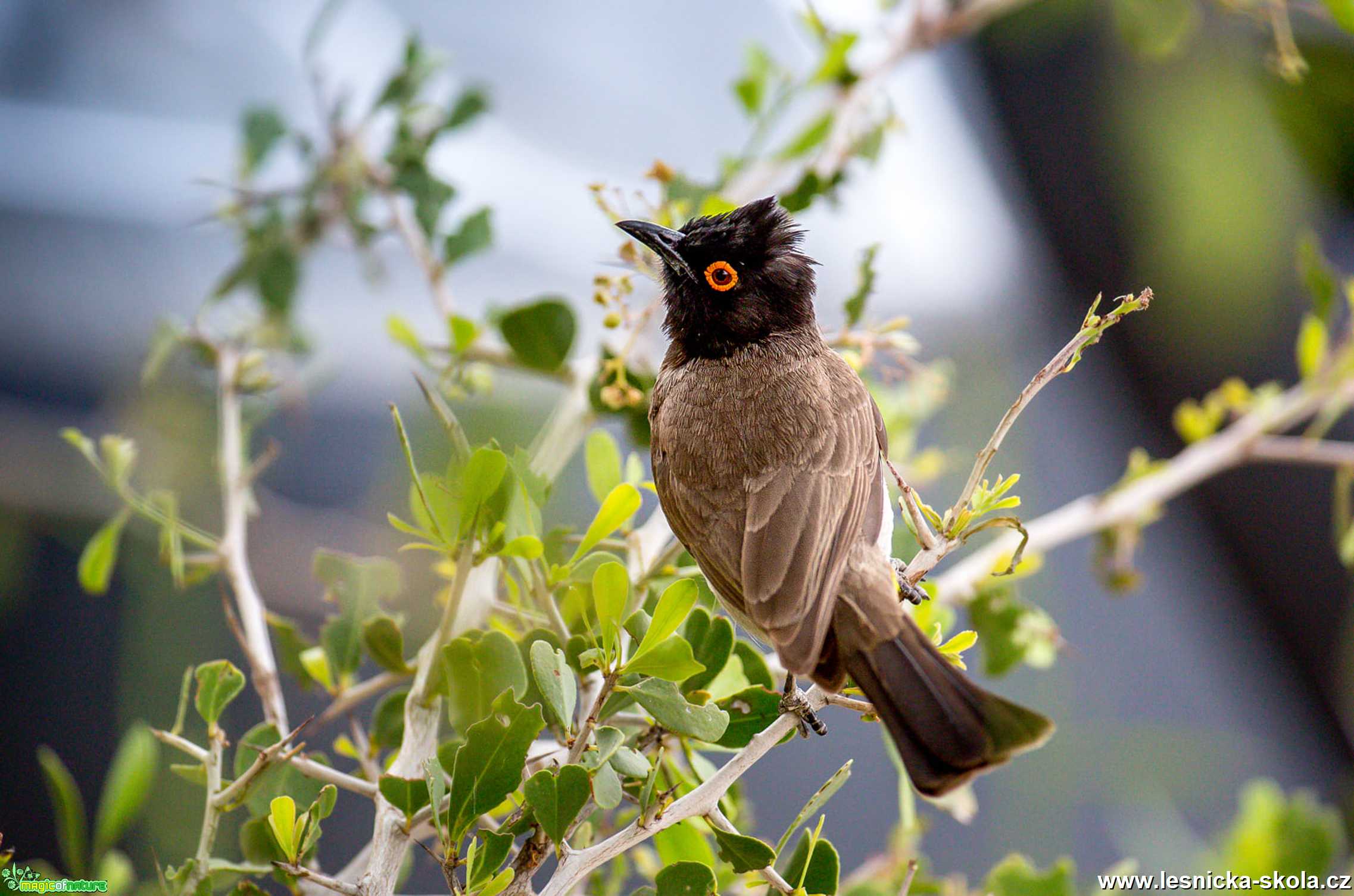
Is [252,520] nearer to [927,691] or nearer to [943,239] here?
[927,691]

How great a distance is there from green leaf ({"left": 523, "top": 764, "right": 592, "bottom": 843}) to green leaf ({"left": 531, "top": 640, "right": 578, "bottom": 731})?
5cm

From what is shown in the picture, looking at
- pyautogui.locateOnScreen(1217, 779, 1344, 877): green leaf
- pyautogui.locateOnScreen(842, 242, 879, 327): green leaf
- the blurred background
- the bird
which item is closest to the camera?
the bird

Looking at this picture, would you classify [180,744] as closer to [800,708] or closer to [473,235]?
[800,708]

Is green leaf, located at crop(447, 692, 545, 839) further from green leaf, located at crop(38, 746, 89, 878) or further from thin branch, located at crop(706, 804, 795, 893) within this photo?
green leaf, located at crop(38, 746, 89, 878)

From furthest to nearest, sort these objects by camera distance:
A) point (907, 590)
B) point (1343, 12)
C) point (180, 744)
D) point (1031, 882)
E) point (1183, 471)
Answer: point (1183, 471)
point (1343, 12)
point (1031, 882)
point (907, 590)
point (180, 744)

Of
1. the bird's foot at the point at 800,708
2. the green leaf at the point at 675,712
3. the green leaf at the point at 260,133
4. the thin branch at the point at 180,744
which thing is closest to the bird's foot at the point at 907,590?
the bird's foot at the point at 800,708

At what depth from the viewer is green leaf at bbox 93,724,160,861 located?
3.36 ft

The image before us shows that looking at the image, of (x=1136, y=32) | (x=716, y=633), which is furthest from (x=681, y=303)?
(x=1136, y=32)

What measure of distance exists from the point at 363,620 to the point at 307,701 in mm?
1378

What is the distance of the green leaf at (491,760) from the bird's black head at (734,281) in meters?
0.50

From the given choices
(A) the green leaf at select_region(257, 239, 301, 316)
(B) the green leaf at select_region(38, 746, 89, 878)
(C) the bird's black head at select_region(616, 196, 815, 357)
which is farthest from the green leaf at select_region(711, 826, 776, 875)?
(A) the green leaf at select_region(257, 239, 301, 316)

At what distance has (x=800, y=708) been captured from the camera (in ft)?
2.73

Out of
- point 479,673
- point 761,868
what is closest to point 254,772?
point 479,673

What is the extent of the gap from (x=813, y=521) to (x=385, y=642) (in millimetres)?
419
